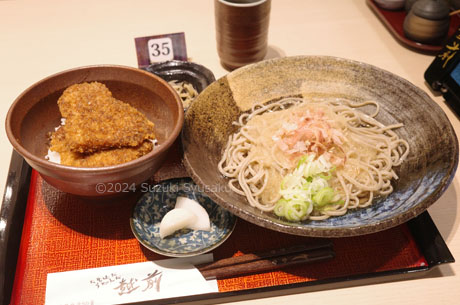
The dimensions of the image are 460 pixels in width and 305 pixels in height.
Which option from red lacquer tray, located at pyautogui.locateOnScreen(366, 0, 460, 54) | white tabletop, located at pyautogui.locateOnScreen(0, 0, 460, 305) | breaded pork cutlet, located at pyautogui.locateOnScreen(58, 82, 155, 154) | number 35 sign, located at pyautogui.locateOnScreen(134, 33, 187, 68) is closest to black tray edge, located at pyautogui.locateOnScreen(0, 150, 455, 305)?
breaded pork cutlet, located at pyautogui.locateOnScreen(58, 82, 155, 154)

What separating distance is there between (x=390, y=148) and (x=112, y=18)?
2.53m

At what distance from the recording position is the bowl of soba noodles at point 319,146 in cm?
155

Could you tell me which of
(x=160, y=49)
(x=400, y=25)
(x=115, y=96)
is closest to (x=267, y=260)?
(x=115, y=96)

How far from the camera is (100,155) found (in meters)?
1.63

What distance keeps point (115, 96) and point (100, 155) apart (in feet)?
1.41

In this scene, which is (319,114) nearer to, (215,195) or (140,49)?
(215,195)

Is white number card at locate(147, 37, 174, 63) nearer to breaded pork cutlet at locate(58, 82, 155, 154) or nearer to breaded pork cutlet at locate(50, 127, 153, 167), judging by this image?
breaded pork cutlet at locate(58, 82, 155, 154)

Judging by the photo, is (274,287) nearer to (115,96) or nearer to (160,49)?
(115,96)

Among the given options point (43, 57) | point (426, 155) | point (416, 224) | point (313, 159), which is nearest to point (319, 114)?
point (313, 159)

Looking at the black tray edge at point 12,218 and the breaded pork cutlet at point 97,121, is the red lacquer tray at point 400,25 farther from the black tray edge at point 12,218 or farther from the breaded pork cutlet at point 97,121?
the black tray edge at point 12,218

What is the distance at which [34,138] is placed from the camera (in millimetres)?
1759

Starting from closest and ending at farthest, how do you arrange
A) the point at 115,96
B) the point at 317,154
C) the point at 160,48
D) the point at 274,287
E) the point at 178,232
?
1. the point at 274,287
2. the point at 178,232
3. the point at 317,154
4. the point at 115,96
5. the point at 160,48

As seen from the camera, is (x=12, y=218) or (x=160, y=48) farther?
(x=160, y=48)

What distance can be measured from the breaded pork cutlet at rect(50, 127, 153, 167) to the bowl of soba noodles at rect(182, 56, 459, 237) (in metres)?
0.22
